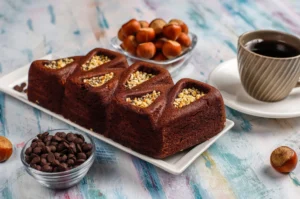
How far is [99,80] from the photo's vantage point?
6.28 ft

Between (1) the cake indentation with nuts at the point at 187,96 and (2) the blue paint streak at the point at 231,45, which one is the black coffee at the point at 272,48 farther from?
(2) the blue paint streak at the point at 231,45

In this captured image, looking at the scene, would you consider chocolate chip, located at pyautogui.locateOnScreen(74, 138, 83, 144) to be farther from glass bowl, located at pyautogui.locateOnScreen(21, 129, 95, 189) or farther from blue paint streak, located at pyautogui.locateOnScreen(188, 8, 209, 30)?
blue paint streak, located at pyautogui.locateOnScreen(188, 8, 209, 30)

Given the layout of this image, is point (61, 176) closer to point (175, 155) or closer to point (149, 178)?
point (149, 178)

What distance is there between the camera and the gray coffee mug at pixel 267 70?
1945 millimetres

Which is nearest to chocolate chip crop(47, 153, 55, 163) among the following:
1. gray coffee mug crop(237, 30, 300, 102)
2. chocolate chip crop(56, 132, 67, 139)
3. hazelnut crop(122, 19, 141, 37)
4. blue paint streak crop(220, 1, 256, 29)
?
chocolate chip crop(56, 132, 67, 139)

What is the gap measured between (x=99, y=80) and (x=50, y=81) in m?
0.22

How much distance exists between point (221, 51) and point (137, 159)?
989mm

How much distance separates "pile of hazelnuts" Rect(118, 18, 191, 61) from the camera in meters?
2.30

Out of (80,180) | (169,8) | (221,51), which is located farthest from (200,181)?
(169,8)

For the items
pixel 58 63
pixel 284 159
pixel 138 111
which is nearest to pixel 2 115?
pixel 58 63

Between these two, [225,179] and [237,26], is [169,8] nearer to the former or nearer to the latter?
[237,26]

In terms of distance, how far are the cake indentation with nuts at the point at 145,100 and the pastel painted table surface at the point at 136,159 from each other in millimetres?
206

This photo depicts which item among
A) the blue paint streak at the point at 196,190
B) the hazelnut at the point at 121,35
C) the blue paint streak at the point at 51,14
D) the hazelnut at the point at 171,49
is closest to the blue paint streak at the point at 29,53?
the blue paint streak at the point at 51,14

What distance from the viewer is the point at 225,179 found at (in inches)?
68.4
